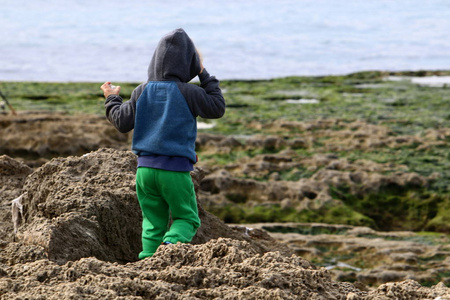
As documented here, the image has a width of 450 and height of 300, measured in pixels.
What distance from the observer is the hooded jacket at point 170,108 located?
323 cm

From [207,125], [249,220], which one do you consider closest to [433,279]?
[249,220]

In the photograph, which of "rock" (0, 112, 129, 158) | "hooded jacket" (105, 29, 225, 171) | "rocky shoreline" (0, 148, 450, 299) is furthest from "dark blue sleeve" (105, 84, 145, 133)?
"rock" (0, 112, 129, 158)

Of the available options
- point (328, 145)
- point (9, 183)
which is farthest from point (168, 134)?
point (328, 145)

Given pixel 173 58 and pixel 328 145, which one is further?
pixel 328 145

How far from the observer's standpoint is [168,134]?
323cm

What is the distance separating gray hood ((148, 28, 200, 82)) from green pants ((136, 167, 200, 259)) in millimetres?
476

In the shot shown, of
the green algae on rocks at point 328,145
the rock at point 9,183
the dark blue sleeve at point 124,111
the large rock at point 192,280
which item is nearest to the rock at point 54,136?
the green algae on rocks at point 328,145

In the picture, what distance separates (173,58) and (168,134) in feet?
1.25

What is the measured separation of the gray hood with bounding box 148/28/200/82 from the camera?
3291 mm

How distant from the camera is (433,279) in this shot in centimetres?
510

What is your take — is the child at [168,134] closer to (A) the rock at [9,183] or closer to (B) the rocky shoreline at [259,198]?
(B) the rocky shoreline at [259,198]

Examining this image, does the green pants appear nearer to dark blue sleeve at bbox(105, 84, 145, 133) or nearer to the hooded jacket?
the hooded jacket

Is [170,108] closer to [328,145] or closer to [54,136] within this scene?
[328,145]

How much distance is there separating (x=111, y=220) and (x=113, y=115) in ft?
1.82
